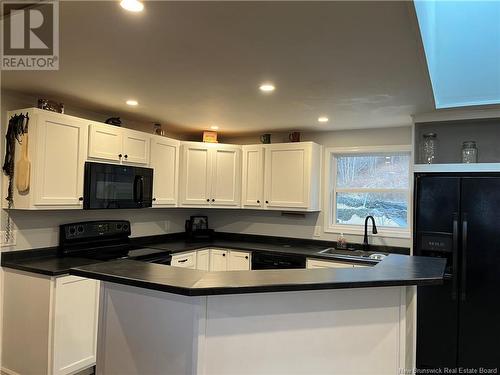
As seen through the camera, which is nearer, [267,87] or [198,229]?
[267,87]

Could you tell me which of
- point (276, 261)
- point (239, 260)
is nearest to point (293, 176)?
point (276, 261)

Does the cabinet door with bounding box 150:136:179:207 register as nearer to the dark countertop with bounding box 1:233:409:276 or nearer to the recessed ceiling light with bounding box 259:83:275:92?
the dark countertop with bounding box 1:233:409:276

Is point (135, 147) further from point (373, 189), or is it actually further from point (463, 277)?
point (463, 277)

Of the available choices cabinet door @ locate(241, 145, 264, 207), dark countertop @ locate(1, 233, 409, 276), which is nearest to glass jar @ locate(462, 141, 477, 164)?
dark countertop @ locate(1, 233, 409, 276)

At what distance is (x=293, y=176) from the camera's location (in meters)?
4.09

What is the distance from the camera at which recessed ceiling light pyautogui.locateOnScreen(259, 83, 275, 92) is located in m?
2.49

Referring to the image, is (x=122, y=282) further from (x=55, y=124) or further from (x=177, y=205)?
(x=177, y=205)

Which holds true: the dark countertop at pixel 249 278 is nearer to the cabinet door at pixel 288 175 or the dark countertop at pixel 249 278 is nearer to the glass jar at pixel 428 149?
the glass jar at pixel 428 149

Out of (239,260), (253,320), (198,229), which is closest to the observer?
(253,320)

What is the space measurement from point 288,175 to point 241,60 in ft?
7.25

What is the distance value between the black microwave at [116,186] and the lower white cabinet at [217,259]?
781 mm

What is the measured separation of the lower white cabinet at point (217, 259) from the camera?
404 cm

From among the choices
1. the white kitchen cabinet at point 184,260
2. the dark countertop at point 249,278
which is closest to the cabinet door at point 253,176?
the white kitchen cabinet at point 184,260

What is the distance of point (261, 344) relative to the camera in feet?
5.24
